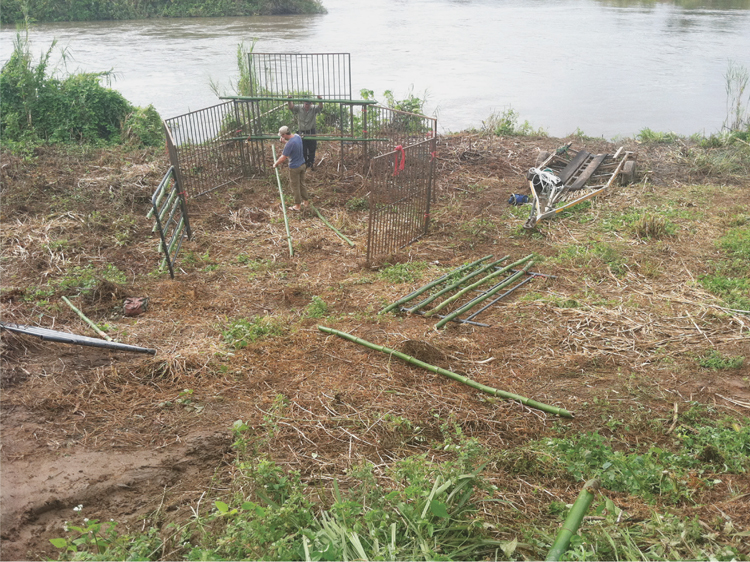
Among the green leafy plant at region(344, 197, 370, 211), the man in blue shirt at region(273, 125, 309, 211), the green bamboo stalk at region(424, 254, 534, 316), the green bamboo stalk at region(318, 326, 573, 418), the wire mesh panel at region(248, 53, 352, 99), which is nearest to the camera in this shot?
the green bamboo stalk at region(318, 326, 573, 418)

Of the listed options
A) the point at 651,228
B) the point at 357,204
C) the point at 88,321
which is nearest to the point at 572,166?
the point at 651,228

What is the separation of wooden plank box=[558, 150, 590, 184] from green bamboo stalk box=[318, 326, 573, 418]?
6.97m

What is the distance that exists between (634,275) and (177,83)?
64.2 ft

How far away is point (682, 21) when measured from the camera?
1380 inches

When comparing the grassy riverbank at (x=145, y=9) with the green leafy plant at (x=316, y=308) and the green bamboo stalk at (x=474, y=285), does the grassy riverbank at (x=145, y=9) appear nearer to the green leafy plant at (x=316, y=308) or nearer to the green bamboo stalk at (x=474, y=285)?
the green leafy plant at (x=316, y=308)

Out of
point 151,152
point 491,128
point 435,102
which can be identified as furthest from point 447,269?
point 435,102

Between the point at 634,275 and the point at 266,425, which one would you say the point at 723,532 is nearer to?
the point at 266,425

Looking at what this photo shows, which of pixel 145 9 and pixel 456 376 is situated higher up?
pixel 145 9

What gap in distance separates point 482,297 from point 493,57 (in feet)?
84.7

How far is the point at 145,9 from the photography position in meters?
36.8

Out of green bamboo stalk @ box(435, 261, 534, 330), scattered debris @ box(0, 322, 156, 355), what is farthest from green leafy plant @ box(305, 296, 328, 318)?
scattered debris @ box(0, 322, 156, 355)

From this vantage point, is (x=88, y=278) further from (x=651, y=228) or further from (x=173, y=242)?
(x=651, y=228)

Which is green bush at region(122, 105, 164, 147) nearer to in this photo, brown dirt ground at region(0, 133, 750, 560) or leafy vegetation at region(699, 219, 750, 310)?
brown dirt ground at region(0, 133, 750, 560)

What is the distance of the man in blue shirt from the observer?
1002cm
